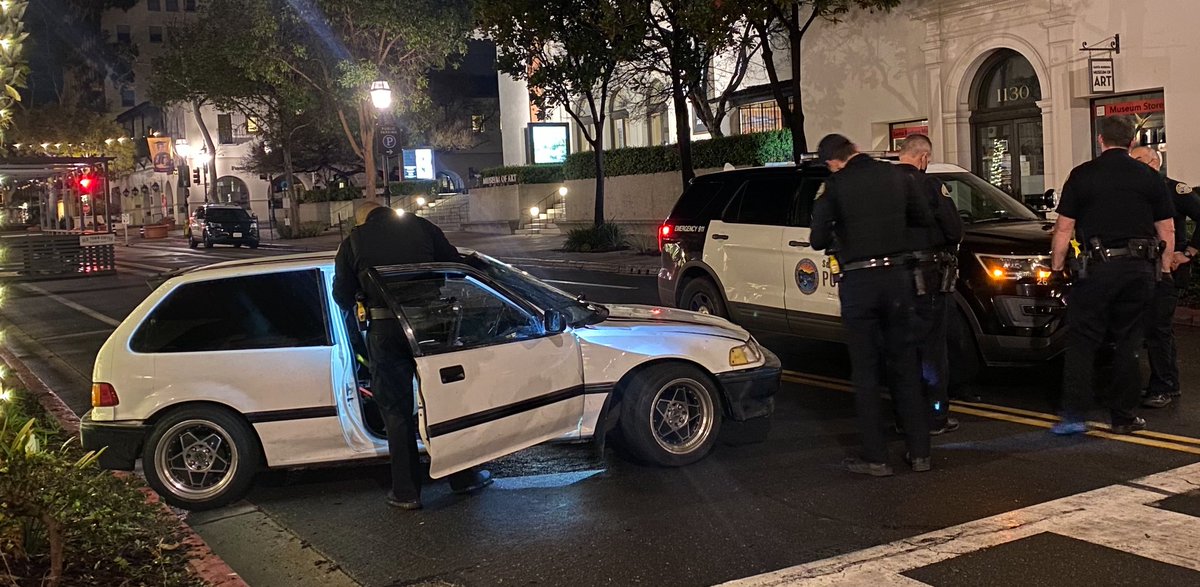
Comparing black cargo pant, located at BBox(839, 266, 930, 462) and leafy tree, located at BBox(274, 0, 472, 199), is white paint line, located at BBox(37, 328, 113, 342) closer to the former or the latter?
black cargo pant, located at BBox(839, 266, 930, 462)

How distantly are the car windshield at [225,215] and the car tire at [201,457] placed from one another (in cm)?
3838

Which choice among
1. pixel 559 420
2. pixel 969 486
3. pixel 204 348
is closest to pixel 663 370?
pixel 559 420

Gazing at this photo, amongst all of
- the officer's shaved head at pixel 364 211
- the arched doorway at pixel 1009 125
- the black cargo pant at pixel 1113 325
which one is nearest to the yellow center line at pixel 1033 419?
the black cargo pant at pixel 1113 325

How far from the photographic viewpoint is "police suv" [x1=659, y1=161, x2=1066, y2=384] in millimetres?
7742

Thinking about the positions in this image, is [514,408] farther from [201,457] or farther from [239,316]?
[201,457]

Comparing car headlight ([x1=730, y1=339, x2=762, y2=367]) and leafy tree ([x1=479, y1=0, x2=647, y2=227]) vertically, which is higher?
leafy tree ([x1=479, y1=0, x2=647, y2=227])

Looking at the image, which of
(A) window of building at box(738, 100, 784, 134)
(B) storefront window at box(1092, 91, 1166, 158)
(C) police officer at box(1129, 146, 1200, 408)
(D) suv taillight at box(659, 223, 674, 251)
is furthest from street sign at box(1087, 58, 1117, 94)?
(C) police officer at box(1129, 146, 1200, 408)

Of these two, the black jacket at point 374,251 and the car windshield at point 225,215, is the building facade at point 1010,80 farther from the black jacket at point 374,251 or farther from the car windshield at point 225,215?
the car windshield at point 225,215

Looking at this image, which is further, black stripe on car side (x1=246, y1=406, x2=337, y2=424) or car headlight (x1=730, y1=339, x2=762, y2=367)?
car headlight (x1=730, y1=339, x2=762, y2=367)

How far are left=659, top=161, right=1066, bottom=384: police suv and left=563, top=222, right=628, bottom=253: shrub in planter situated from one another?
54.2 ft

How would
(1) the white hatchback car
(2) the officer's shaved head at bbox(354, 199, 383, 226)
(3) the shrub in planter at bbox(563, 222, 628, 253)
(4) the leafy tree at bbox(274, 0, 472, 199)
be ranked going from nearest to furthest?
(1) the white hatchback car < (2) the officer's shaved head at bbox(354, 199, 383, 226) < (3) the shrub in planter at bbox(563, 222, 628, 253) < (4) the leafy tree at bbox(274, 0, 472, 199)

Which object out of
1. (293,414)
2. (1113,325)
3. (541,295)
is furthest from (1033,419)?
(293,414)

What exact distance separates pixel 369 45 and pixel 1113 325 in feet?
100

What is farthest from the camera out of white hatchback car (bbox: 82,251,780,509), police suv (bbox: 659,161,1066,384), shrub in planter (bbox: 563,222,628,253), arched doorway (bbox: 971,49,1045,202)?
shrub in planter (bbox: 563,222,628,253)
